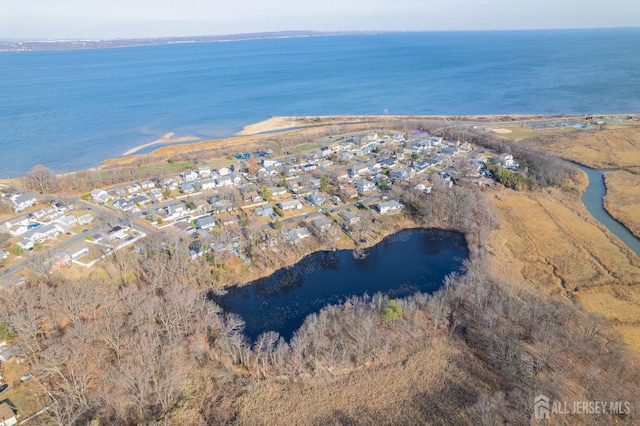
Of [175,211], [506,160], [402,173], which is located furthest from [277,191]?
[506,160]

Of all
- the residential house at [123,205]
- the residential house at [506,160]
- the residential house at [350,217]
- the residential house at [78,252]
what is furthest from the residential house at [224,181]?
the residential house at [506,160]

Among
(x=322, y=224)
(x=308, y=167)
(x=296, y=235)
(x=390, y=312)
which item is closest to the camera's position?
(x=390, y=312)

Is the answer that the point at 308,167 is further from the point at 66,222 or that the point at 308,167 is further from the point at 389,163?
the point at 66,222

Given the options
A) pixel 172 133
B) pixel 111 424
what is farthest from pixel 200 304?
pixel 172 133

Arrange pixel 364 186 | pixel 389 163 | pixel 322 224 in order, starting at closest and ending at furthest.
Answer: pixel 322 224 → pixel 364 186 → pixel 389 163

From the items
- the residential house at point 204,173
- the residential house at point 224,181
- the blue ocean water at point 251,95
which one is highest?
the blue ocean water at point 251,95

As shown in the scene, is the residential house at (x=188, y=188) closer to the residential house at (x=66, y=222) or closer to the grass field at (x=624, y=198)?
the residential house at (x=66, y=222)
